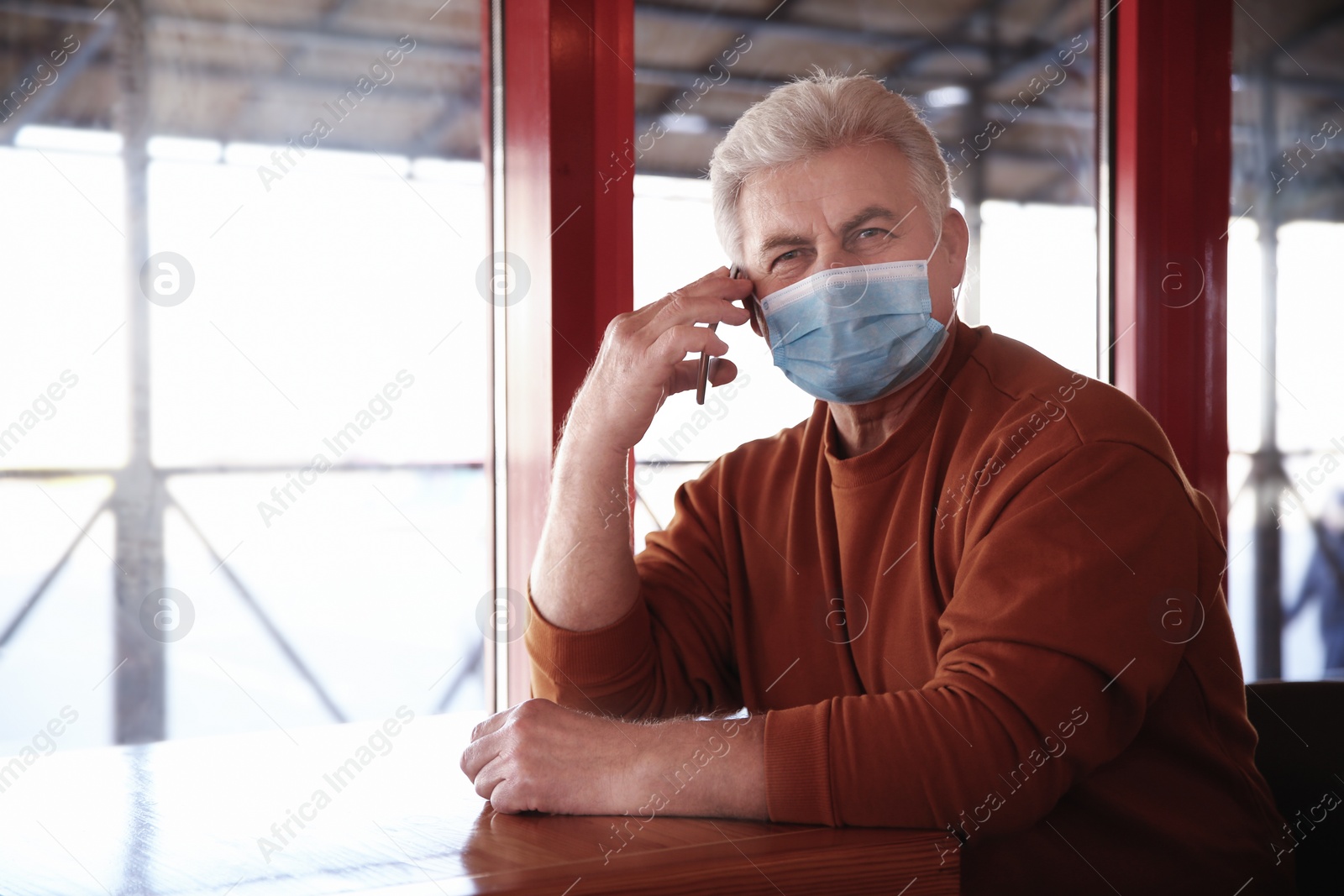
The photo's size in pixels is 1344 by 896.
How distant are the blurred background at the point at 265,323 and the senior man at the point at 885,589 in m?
0.73

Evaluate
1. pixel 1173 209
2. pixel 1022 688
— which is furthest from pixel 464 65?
pixel 1022 688

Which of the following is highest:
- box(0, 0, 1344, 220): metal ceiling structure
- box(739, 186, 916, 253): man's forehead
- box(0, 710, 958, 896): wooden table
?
box(0, 0, 1344, 220): metal ceiling structure

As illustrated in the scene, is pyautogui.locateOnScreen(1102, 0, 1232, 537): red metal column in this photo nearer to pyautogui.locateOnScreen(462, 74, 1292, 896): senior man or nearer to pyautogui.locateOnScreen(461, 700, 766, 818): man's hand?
pyautogui.locateOnScreen(462, 74, 1292, 896): senior man

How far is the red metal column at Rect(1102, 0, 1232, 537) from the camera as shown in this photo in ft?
7.89

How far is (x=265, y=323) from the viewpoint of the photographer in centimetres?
214

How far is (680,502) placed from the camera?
1.55m

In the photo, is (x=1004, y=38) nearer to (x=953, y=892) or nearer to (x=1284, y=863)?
(x=1284, y=863)

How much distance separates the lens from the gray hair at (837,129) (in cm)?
131

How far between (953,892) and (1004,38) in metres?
2.24

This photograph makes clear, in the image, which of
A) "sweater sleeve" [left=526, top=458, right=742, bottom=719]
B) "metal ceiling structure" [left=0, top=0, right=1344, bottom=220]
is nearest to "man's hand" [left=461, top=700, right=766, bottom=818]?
"sweater sleeve" [left=526, top=458, right=742, bottom=719]

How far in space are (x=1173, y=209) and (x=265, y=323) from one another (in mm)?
1998

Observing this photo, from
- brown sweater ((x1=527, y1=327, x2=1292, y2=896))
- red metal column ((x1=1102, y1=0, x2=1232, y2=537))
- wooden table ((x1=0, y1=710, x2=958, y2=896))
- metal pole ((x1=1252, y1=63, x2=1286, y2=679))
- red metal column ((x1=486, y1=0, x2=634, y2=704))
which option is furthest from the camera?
metal pole ((x1=1252, y1=63, x2=1286, y2=679))

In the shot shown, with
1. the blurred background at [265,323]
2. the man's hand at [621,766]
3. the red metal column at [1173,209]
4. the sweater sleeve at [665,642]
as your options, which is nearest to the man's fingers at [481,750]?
the man's hand at [621,766]

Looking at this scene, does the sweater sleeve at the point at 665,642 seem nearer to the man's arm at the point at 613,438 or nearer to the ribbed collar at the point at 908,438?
the man's arm at the point at 613,438
